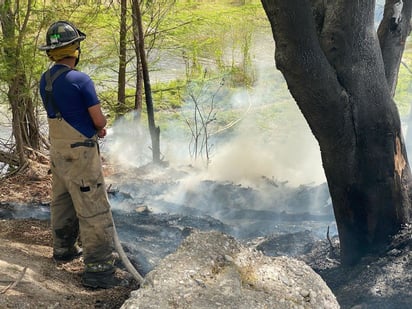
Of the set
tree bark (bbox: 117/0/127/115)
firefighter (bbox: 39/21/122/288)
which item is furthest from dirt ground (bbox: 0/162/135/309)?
tree bark (bbox: 117/0/127/115)

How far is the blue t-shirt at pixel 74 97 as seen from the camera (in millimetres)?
4066

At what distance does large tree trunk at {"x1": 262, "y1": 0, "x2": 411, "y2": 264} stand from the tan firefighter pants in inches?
63.5

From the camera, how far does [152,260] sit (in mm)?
5207

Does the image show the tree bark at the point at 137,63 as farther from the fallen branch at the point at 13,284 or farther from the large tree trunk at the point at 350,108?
the fallen branch at the point at 13,284

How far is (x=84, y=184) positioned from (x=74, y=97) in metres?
0.67

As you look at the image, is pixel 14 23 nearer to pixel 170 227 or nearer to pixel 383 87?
pixel 170 227

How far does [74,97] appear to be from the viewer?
408 cm

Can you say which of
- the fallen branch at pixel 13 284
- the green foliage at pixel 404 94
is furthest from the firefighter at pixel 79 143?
the green foliage at pixel 404 94

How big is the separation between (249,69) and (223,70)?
1298mm

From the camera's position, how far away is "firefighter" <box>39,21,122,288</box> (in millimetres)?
4094

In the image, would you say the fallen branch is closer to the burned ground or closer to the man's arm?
the burned ground

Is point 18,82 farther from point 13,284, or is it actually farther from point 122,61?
point 13,284

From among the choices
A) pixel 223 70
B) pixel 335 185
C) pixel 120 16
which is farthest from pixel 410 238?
pixel 223 70

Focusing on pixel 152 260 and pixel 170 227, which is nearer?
pixel 152 260
